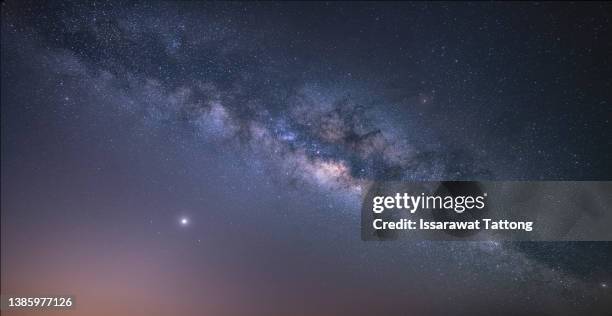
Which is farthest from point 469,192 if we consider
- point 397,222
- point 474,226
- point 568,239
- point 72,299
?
point 72,299

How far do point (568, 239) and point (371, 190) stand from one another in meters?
4.53

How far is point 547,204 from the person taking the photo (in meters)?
11.8

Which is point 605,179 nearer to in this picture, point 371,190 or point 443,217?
point 443,217

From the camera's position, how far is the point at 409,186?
1185cm

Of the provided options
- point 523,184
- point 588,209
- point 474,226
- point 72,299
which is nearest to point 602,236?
point 588,209

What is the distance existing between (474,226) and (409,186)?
1.69 meters

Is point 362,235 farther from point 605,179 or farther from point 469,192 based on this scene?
point 605,179

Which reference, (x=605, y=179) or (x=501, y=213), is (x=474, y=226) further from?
(x=605, y=179)

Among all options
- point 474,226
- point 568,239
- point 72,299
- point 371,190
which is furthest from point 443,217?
point 72,299

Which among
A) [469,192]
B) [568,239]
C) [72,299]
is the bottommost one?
[72,299]

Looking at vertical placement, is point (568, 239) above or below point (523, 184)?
below

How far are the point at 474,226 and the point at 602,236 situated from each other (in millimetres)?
2791

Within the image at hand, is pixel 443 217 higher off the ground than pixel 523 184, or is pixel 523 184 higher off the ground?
pixel 523 184

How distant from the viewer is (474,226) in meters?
11.8
